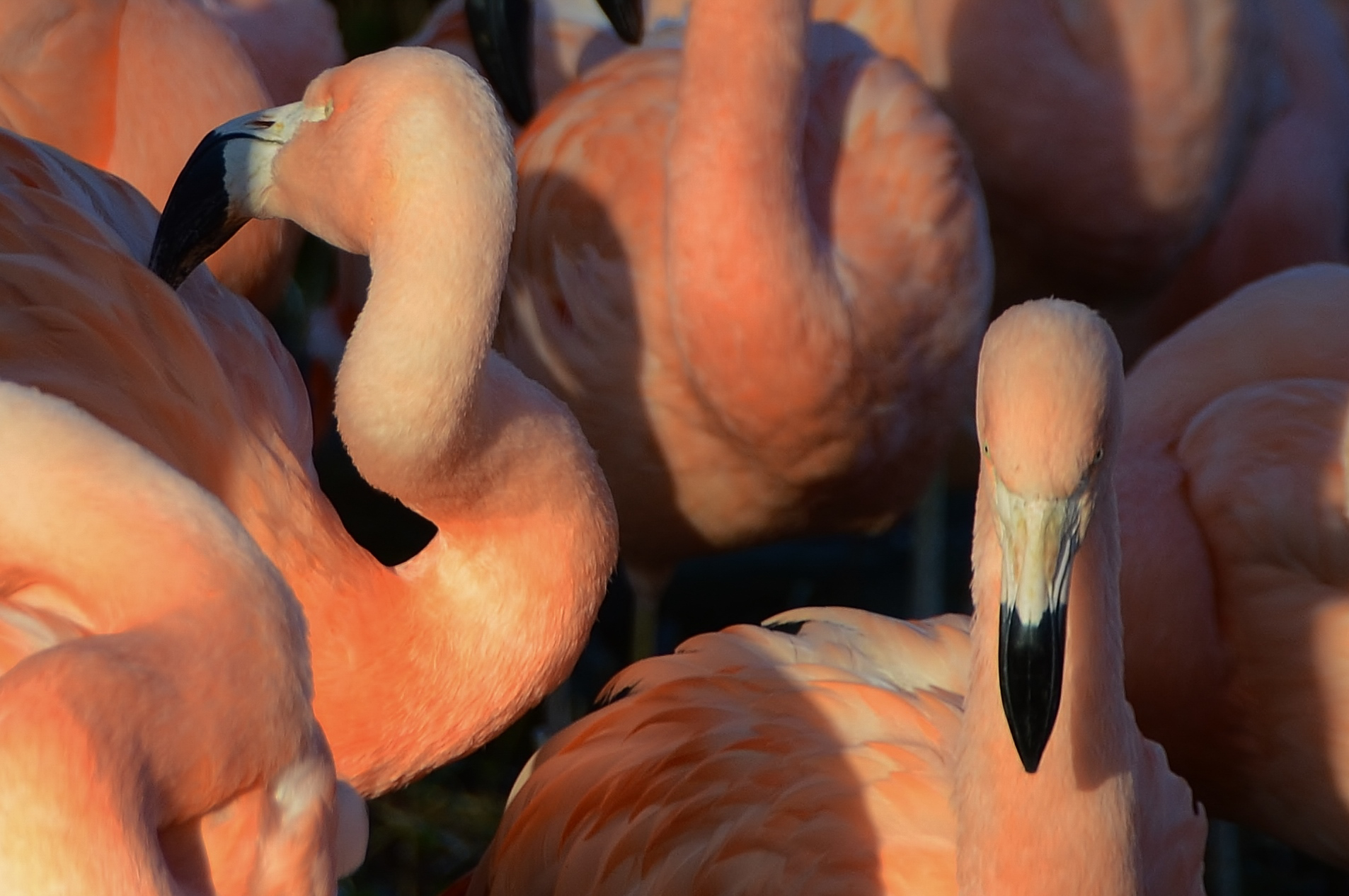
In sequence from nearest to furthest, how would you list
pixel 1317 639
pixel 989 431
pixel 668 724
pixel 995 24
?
pixel 989 431, pixel 668 724, pixel 1317 639, pixel 995 24

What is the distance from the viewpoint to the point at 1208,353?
3428mm

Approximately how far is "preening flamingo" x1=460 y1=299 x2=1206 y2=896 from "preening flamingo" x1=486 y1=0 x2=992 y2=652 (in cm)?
58

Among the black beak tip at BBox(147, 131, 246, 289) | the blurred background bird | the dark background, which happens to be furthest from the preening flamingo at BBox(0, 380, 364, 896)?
the dark background

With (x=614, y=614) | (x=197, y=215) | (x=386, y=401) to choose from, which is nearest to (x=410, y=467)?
(x=386, y=401)

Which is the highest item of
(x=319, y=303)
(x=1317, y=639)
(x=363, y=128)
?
(x=363, y=128)

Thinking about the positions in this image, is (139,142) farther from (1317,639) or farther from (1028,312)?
(1317,639)

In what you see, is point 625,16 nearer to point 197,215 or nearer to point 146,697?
point 197,215

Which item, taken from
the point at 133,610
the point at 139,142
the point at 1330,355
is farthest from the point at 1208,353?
the point at 133,610

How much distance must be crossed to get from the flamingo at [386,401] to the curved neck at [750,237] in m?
0.55

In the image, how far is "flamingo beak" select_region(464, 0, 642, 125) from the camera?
3443 mm

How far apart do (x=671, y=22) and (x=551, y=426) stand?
1.99 meters

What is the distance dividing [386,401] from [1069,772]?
3.35 feet

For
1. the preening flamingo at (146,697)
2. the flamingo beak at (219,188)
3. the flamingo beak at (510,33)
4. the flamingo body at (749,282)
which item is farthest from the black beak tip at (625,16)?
the preening flamingo at (146,697)

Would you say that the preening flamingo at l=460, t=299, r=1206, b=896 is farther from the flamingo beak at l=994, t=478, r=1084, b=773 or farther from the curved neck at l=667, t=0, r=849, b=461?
the curved neck at l=667, t=0, r=849, b=461
